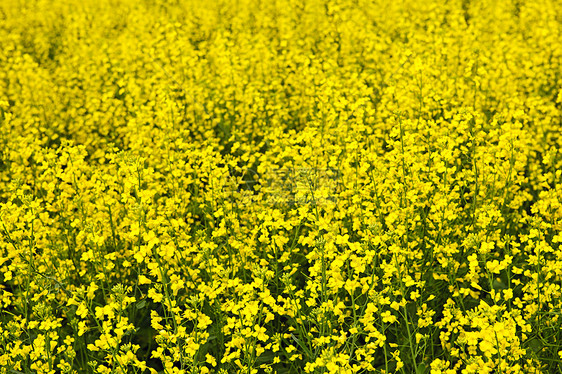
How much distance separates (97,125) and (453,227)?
4383mm

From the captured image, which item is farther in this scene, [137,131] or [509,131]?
[137,131]

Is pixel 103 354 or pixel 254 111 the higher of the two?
pixel 254 111

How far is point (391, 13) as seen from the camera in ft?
30.4

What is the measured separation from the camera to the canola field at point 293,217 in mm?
3375

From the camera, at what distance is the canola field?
11.1 feet

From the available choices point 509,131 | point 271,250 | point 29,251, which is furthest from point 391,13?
point 29,251

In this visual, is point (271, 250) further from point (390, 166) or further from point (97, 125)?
point (97, 125)

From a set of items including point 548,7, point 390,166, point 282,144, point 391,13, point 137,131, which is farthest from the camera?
point 391,13

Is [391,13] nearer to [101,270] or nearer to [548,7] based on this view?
[548,7]

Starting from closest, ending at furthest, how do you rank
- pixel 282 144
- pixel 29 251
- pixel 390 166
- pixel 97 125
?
1. pixel 29 251
2. pixel 390 166
3. pixel 282 144
4. pixel 97 125

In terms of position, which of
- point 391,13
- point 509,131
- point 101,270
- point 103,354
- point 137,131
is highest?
point 391,13

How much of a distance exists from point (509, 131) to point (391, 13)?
5.22 metres

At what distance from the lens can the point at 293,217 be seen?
175 inches

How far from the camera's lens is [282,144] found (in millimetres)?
5070
